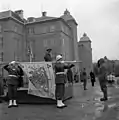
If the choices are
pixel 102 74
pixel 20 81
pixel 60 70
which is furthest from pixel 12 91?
pixel 102 74

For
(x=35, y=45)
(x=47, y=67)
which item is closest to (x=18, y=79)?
(x=47, y=67)

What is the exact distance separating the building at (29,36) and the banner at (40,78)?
96.5ft

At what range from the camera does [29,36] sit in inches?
1619

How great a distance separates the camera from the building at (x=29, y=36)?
36062 mm

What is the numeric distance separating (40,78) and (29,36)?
3487 centimetres

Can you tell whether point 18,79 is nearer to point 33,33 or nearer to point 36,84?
point 36,84

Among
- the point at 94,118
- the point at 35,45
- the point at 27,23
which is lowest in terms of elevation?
the point at 94,118

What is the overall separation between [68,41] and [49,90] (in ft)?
127

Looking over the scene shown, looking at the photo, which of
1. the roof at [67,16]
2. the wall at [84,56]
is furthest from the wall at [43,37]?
the wall at [84,56]

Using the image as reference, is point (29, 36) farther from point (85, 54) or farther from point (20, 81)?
point (20, 81)

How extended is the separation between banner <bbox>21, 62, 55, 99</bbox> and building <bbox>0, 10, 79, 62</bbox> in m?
29.4

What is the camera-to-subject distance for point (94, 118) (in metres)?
4.88

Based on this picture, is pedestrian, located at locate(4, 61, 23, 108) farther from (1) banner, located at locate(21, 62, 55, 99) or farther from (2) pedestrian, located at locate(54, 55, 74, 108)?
(2) pedestrian, located at locate(54, 55, 74, 108)

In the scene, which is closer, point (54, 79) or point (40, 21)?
point (54, 79)
